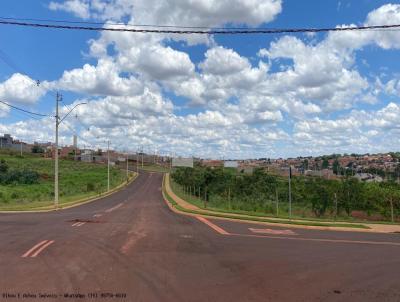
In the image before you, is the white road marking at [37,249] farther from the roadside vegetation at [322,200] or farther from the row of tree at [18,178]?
the row of tree at [18,178]

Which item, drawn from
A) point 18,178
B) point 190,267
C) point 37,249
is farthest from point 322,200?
point 18,178

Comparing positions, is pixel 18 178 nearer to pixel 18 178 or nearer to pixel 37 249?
pixel 18 178

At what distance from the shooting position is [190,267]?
441 inches

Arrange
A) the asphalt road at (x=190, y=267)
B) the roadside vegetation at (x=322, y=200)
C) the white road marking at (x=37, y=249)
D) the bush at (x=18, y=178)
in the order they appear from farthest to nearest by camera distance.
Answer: the bush at (x=18, y=178)
the roadside vegetation at (x=322, y=200)
the white road marking at (x=37, y=249)
the asphalt road at (x=190, y=267)

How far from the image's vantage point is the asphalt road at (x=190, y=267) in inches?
343

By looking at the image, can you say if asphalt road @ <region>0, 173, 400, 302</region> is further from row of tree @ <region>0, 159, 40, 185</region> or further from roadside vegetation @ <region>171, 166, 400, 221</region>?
row of tree @ <region>0, 159, 40, 185</region>

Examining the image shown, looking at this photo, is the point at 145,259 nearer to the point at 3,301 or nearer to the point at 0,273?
the point at 0,273

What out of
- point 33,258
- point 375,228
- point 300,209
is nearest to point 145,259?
point 33,258

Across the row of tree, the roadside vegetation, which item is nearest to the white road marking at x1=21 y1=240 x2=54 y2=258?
the roadside vegetation

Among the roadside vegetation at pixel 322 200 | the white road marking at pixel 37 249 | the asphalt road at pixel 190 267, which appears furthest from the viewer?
the roadside vegetation at pixel 322 200

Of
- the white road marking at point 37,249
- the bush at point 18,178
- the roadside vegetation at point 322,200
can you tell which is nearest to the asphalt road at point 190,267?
the white road marking at point 37,249

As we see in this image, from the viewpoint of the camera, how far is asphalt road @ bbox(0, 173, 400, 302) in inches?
343

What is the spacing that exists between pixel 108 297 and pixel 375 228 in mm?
19610

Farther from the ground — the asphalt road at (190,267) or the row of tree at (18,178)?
the row of tree at (18,178)
